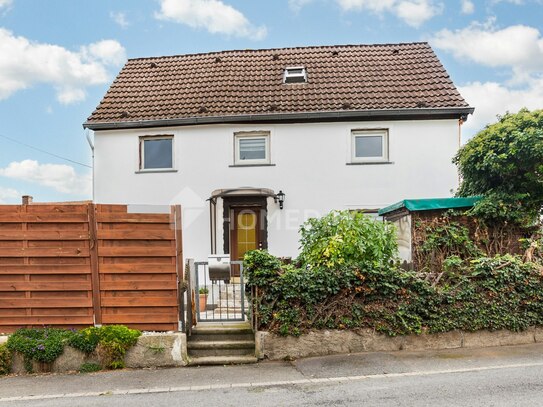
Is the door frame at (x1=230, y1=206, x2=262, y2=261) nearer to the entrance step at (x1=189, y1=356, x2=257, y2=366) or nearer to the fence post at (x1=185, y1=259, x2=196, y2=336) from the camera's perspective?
the fence post at (x1=185, y1=259, x2=196, y2=336)

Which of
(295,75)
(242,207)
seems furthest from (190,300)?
(295,75)

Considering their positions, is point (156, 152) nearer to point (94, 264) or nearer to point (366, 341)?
point (94, 264)

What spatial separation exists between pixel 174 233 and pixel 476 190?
6.56 metres

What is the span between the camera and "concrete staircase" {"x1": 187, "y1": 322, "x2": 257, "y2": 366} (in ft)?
22.5

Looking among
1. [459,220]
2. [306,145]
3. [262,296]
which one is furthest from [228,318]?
[306,145]

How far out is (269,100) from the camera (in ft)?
46.2

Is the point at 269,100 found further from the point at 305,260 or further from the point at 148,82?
the point at 305,260

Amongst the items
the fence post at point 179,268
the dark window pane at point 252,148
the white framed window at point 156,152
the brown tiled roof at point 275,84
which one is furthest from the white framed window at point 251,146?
the fence post at point 179,268


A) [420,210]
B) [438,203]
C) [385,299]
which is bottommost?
[385,299]

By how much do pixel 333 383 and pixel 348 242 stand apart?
263 centimetres

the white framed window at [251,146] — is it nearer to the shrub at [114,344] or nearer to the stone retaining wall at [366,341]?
the stone retaining wall at [366,341]

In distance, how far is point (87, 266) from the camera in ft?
23.4

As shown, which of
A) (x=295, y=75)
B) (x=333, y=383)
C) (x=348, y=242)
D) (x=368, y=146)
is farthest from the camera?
(x=295, y=75)

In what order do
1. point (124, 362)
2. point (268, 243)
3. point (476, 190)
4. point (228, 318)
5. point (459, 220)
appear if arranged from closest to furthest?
point (124, 362)
point (228, 318)
point (459, 220)
point (476, 190)
point (268, 243)
